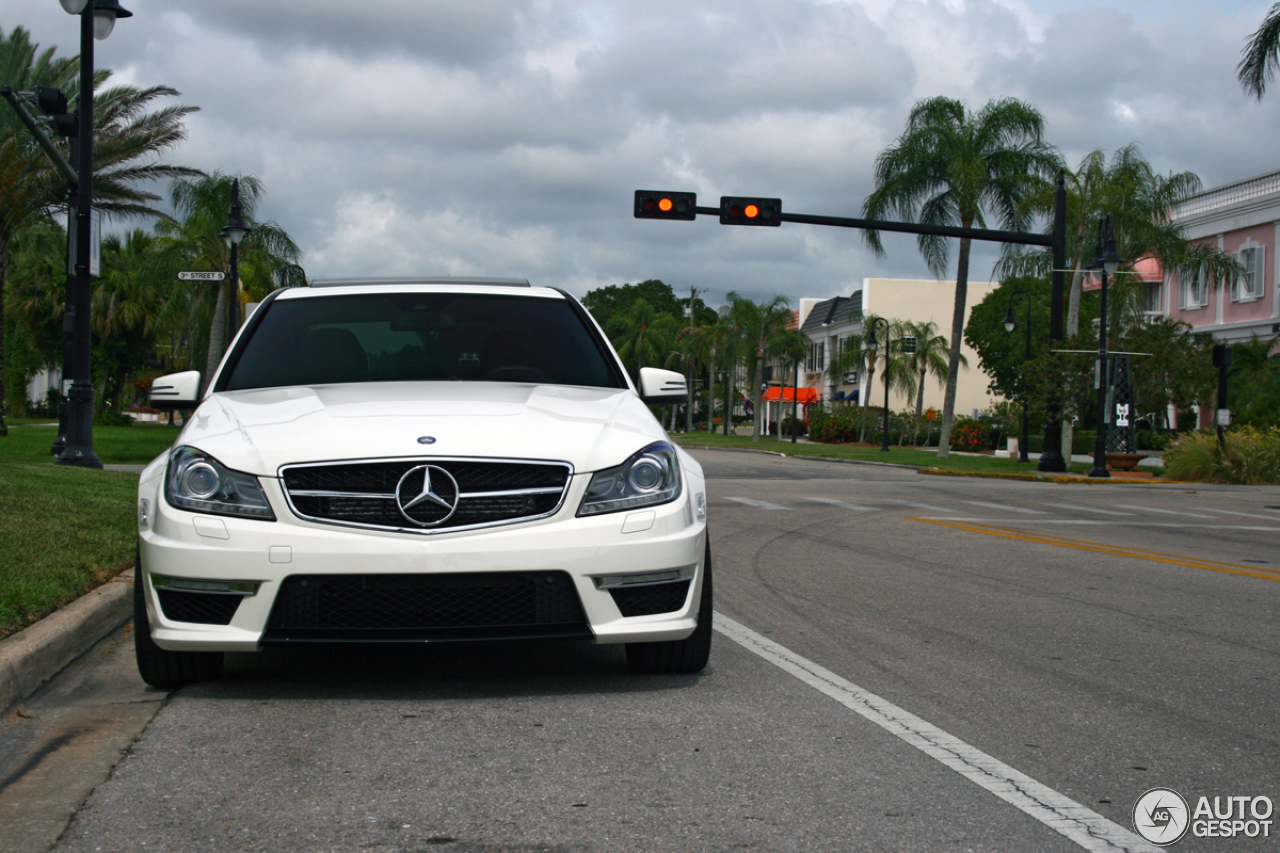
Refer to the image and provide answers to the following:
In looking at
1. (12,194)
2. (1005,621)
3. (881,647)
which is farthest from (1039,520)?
(12,194)

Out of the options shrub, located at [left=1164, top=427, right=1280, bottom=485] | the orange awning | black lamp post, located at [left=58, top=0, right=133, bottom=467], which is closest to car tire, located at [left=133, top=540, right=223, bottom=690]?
black lamp post, located at [left=58, top=0, right=133, bottom=467]

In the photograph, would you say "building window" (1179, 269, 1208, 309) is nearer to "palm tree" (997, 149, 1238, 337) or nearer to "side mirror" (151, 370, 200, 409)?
"palm tree" (997, 149, 1238, 337)

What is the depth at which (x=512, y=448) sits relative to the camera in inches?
192

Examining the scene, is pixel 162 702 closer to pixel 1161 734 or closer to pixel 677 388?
pixel 677 388

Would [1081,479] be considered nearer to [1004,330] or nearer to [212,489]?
[212,489]

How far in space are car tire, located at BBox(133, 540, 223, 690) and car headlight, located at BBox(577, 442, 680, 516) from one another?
5.62 feet

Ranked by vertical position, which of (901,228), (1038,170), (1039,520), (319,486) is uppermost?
(1038,170)

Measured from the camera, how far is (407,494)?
4.78 m

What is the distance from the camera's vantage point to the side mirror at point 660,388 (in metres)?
6.44

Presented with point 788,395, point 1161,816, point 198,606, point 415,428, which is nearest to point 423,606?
point 415,428

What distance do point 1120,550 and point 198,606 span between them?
369 inches

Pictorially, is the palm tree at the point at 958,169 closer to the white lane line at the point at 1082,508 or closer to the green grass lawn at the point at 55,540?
the white lane line at the point at 1082,508

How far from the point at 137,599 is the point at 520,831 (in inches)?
88.1

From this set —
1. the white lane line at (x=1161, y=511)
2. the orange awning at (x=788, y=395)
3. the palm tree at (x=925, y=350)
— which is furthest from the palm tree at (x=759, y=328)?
the white lane line at (x=1161, y=511)
